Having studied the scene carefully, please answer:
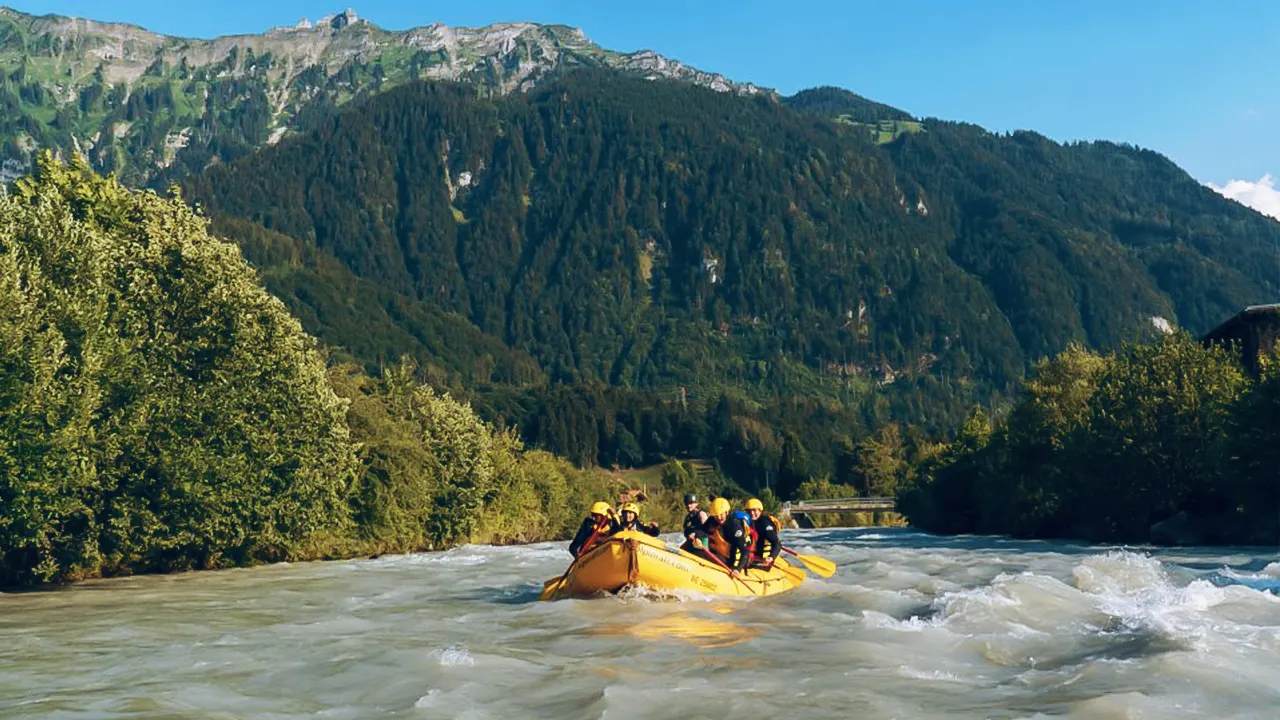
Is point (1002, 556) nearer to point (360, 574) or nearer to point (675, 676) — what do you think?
point (360, 574)

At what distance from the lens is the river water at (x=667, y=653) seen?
1517 cm

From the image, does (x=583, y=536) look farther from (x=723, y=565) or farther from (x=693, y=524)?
(x=723, y=565)

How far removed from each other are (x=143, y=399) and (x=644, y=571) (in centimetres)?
1833

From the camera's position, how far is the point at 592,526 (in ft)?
97.6

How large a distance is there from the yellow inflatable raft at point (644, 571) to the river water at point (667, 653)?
470mm

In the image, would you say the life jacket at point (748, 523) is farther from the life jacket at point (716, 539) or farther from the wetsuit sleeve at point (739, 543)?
the life jacket at point (716, 539)

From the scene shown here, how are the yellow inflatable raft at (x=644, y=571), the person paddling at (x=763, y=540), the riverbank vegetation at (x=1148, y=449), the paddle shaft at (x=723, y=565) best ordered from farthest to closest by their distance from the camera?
the riverbank vegetation at (x=1148, y=449), the person paddling at (x=763, y=540), the paddle shaft at (x=723, y=565), the yellow inflatable raft at (x=644, y=571)

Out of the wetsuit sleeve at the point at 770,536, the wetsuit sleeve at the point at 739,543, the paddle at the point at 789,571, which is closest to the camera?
the wetsuit sleeve at the point at 739,543

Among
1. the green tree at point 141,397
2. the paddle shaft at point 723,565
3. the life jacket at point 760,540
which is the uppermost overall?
the green tree at point 141,397

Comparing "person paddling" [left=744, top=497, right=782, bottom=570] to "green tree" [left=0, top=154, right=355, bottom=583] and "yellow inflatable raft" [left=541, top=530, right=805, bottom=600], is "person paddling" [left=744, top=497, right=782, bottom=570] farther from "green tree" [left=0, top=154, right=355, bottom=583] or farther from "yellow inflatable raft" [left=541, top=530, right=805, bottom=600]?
"green tree" [left=0, top=154, right=355, bottom=583]

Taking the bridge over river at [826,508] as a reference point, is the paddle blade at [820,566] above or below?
above

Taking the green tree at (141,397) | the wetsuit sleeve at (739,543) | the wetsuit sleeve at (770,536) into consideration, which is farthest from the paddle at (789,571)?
the green tree at (141,397)

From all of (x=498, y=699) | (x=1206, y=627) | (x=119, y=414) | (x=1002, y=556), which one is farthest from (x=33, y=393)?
(x=1002, y=556)

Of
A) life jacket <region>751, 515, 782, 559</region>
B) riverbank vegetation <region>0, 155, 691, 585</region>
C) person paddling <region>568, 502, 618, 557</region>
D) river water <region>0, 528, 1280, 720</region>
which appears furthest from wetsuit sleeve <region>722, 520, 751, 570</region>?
riverbank vegetation <region>0, 155, 691, 585</region>
